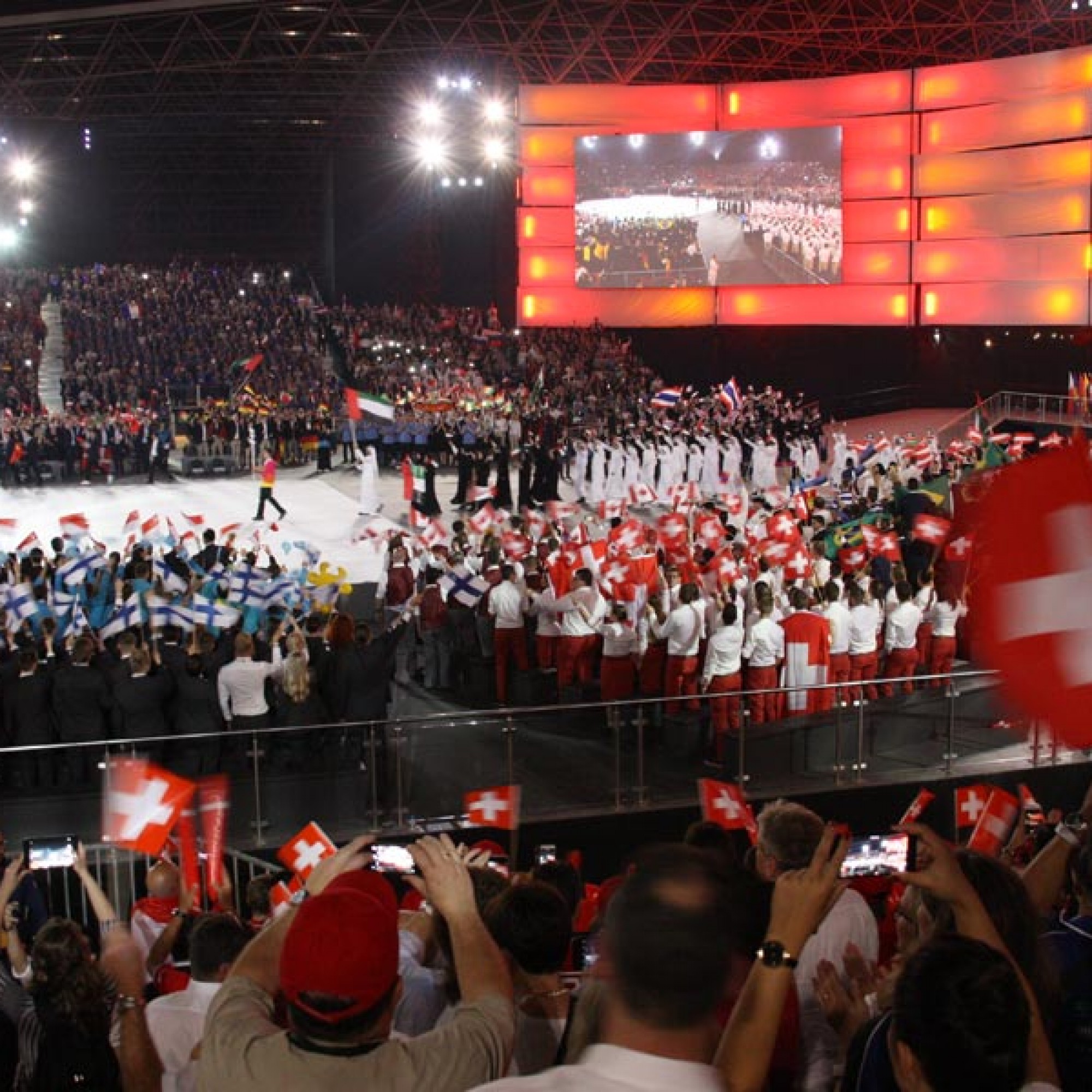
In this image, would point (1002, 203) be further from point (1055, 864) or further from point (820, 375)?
point (1055, 864)

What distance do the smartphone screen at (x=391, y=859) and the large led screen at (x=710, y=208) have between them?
33126 mm

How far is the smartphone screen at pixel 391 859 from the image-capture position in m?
8.42

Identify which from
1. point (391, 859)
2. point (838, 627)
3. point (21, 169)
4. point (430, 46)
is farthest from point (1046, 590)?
point (21, 169)

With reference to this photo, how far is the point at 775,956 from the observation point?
9.59ft

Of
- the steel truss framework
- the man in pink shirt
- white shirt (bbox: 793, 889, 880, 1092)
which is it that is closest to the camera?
white shirt (bbox: 793, 889, 880, 1092)

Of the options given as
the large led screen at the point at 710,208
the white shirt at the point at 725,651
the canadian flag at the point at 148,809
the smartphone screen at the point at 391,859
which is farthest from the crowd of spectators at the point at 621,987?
the large led screen at the point at 710,208

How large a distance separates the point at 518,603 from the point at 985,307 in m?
27.0

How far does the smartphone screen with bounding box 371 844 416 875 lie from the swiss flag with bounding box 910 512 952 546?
6961 mm

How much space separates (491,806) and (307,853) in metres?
1.46

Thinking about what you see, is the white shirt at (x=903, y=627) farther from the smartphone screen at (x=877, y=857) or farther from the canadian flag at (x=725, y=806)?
the smartphone screen at (x=877, y=857)

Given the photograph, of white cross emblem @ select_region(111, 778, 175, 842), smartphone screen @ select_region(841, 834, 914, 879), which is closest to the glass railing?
white cross emblem @ select_region(111, 778, 175, 842)

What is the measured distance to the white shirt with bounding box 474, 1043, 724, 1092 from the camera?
236 centimetres

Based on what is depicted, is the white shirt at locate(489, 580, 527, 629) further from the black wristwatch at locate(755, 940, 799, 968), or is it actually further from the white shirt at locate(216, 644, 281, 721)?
the black wristwatch at locate(755, 940, 799, 968)

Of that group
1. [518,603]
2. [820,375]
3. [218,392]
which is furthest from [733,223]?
[518,603]
